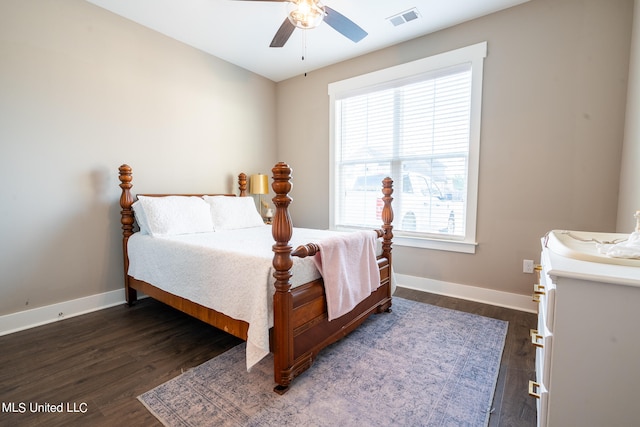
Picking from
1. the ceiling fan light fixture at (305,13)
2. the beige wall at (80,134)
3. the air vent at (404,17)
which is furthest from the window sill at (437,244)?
the beige wall at (80,134)

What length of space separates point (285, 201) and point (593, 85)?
8.66 ft

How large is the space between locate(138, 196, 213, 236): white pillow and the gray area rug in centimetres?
127

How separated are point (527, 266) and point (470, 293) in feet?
1.88

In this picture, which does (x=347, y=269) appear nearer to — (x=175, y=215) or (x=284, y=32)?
(x=175, y=215)

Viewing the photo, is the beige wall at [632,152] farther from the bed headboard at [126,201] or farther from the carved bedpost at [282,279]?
the bed headboard at [126,201]

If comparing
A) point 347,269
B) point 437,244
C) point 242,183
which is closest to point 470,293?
point 437,244

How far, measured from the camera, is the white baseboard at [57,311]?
2.21m

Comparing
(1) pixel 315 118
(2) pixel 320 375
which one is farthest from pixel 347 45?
(2) pixel 320 375

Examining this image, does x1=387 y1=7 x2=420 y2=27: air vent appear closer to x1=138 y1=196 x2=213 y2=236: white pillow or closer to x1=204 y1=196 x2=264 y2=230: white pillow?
x1=204 y1=196 x2=264 y2=230: white pillow

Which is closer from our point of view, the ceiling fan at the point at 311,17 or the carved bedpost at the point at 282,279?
the carved bedpost at the point at 282,279

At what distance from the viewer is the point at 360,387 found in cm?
159

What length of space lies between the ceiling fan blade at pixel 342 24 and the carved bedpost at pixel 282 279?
1.26 meters

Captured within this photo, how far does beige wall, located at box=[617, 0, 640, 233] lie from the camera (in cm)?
185

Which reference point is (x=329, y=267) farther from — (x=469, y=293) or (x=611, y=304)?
(x=469, y=293)
